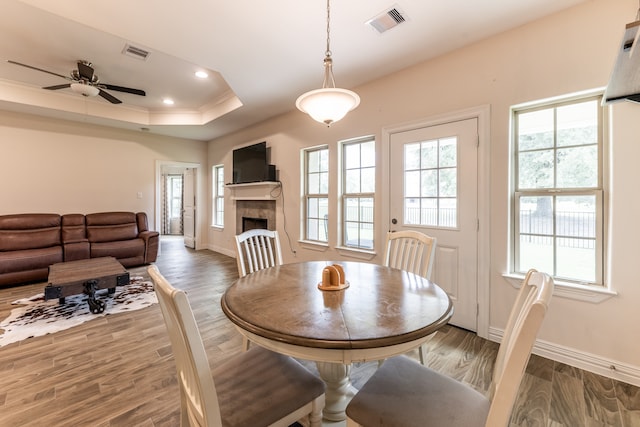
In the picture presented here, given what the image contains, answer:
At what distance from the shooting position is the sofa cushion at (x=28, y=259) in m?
3.70

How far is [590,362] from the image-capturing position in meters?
1.94

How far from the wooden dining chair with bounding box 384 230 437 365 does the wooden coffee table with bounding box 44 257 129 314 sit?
3.01 meters

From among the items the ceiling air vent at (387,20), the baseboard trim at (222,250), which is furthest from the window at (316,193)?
the baseboard trim at (222,250)

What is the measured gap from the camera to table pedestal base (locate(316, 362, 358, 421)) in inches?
59.0

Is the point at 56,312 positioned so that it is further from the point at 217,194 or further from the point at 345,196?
the point at 217,194

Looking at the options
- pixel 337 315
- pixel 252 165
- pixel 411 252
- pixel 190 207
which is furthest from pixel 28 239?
pixel 411 252

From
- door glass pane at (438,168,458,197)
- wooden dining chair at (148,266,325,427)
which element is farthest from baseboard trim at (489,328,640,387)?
wooden dining chair at (148,266,325,427)

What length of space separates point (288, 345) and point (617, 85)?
2074 mm

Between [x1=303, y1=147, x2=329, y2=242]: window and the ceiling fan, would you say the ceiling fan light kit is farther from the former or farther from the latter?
[x1=303, y1=147, x2=329, y2=242]: window

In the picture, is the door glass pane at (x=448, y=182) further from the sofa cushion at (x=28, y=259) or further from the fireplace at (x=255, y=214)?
the sofa cushion at (x=28, y=259)

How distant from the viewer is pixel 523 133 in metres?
2.32

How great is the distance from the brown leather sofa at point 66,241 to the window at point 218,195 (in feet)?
5.18

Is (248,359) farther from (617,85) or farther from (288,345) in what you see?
(617,85)

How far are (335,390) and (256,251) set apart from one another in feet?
3.76
